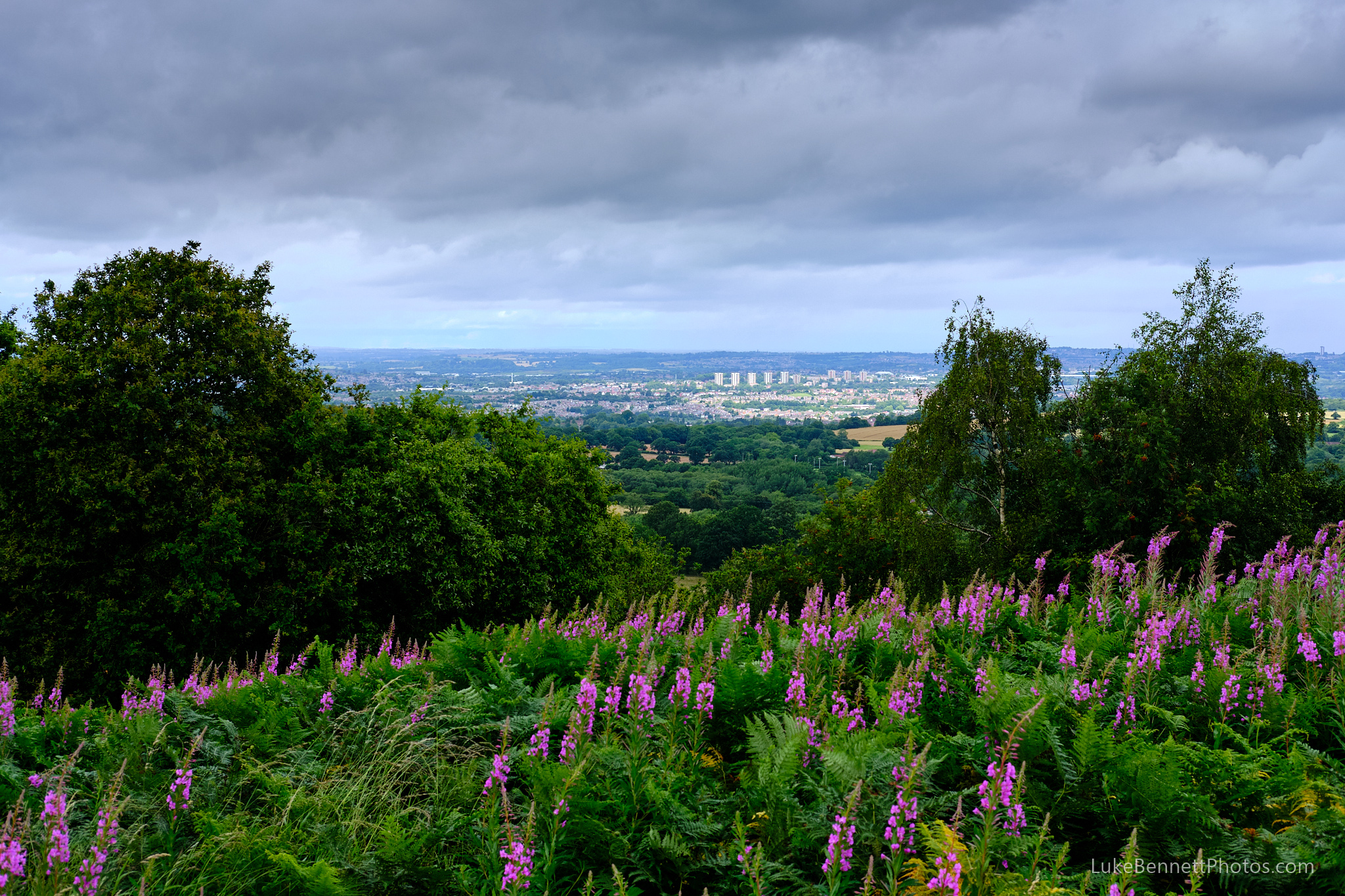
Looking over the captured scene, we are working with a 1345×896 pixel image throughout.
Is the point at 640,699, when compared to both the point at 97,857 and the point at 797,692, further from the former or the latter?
the point at 97,857

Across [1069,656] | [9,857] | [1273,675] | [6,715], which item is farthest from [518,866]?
[1273,675]

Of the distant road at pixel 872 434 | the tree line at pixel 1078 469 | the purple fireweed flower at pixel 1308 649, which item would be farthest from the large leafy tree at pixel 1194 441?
the distant road at pixel 872 434

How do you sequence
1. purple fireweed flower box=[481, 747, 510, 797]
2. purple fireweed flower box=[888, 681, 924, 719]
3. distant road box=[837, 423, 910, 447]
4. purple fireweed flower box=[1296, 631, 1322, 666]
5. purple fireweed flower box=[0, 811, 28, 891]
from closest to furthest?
purple fireweed flower box=[0, 811, 28, 891] < purple fireweed flower box=[481, 747, 510, 797] < purple fireweed flower box=[888, 681, 924, 719] < purple fireweed flower box=[1296, 631, 1322, 666] < distant road box=[837, 423, 910, 447]

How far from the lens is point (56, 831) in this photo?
8.90 feet

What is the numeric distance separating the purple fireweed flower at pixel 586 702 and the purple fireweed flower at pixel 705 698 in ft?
1.87

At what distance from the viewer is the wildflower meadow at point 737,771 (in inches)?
113

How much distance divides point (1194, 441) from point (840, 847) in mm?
19698

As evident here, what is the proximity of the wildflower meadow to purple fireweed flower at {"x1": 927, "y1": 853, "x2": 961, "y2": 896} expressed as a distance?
23 mm

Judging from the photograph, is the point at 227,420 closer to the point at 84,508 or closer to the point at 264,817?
the point at 84,508

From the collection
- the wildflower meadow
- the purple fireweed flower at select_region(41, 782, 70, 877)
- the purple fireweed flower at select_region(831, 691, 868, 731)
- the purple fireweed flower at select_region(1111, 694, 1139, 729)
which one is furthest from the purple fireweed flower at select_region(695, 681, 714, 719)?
the purple fireweed flower at select_region(41, 782, 70, 877)

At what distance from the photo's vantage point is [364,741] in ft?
14.4

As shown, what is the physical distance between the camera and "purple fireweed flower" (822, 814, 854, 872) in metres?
2.65

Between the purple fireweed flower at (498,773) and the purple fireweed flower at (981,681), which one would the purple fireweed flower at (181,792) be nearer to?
the purple fireweed flower at (498,773)

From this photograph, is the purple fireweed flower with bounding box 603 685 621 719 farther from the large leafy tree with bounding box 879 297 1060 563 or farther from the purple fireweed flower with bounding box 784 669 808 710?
the large leafy tree with bounding box 879 297 1060 563
